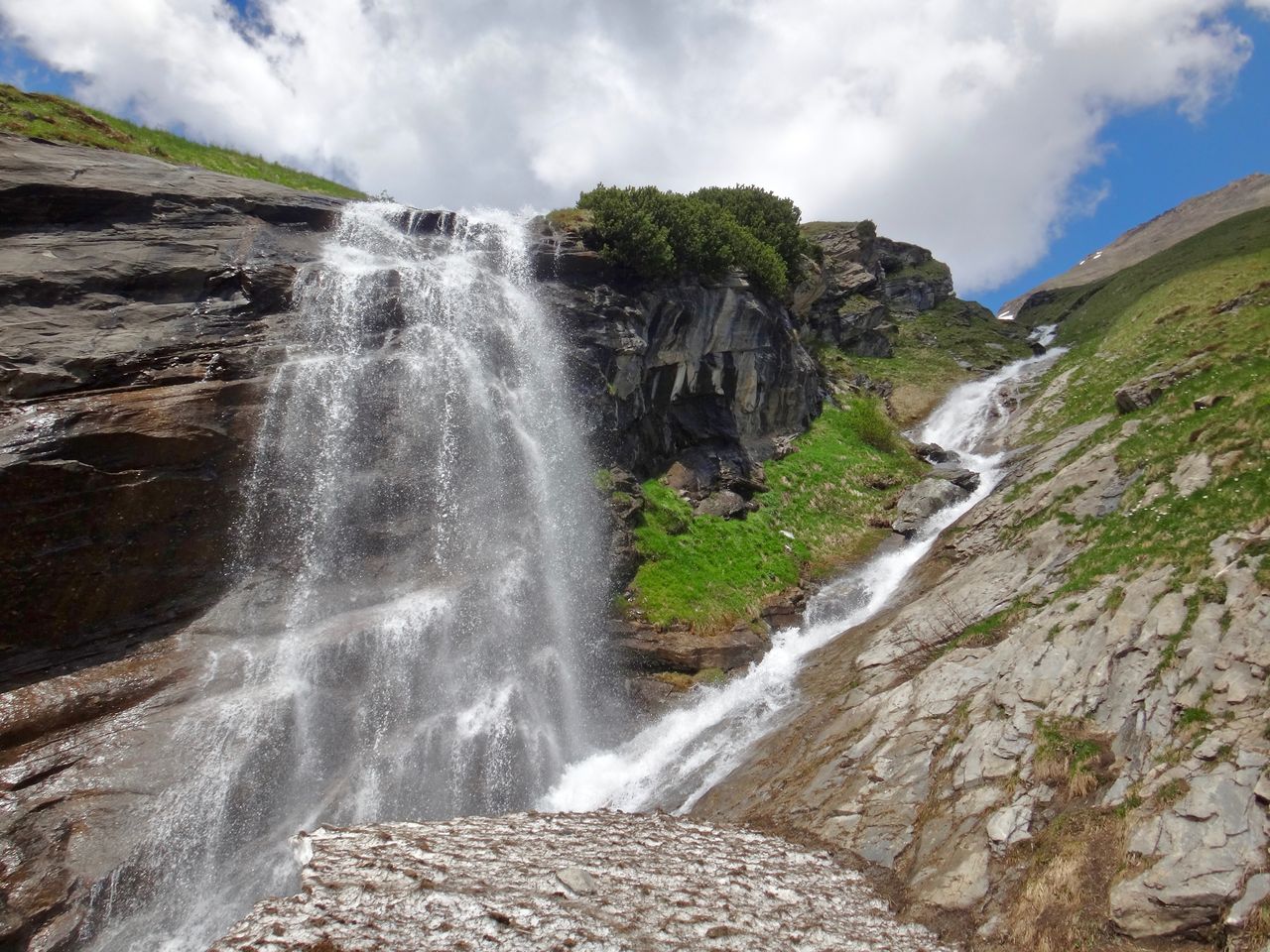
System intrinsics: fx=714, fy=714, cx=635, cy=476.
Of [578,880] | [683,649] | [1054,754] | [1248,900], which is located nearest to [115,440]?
[683,649]

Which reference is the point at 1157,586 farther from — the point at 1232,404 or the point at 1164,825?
the point at 1232,404

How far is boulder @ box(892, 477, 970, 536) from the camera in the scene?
31688 millimetres

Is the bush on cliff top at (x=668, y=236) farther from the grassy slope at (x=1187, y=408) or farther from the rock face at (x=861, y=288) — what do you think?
the grassy slope at (x=1187, y=408)

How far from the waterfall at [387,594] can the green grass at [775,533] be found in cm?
288

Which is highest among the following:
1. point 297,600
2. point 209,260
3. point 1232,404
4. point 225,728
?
point 209,260

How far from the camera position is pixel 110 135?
102 ft

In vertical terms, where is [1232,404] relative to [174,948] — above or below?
above

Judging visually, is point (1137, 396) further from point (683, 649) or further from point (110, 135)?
point (110, 135)

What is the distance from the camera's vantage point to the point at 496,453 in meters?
25.8

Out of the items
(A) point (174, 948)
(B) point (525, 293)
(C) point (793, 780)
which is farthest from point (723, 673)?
(B) point (525, 293)

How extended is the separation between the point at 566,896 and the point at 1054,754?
8361 mm

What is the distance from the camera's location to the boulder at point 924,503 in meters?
31.7

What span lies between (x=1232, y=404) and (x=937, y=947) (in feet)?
53.7

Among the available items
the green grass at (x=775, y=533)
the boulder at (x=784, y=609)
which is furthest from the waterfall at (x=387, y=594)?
the boulder at (x=784, y=609)
